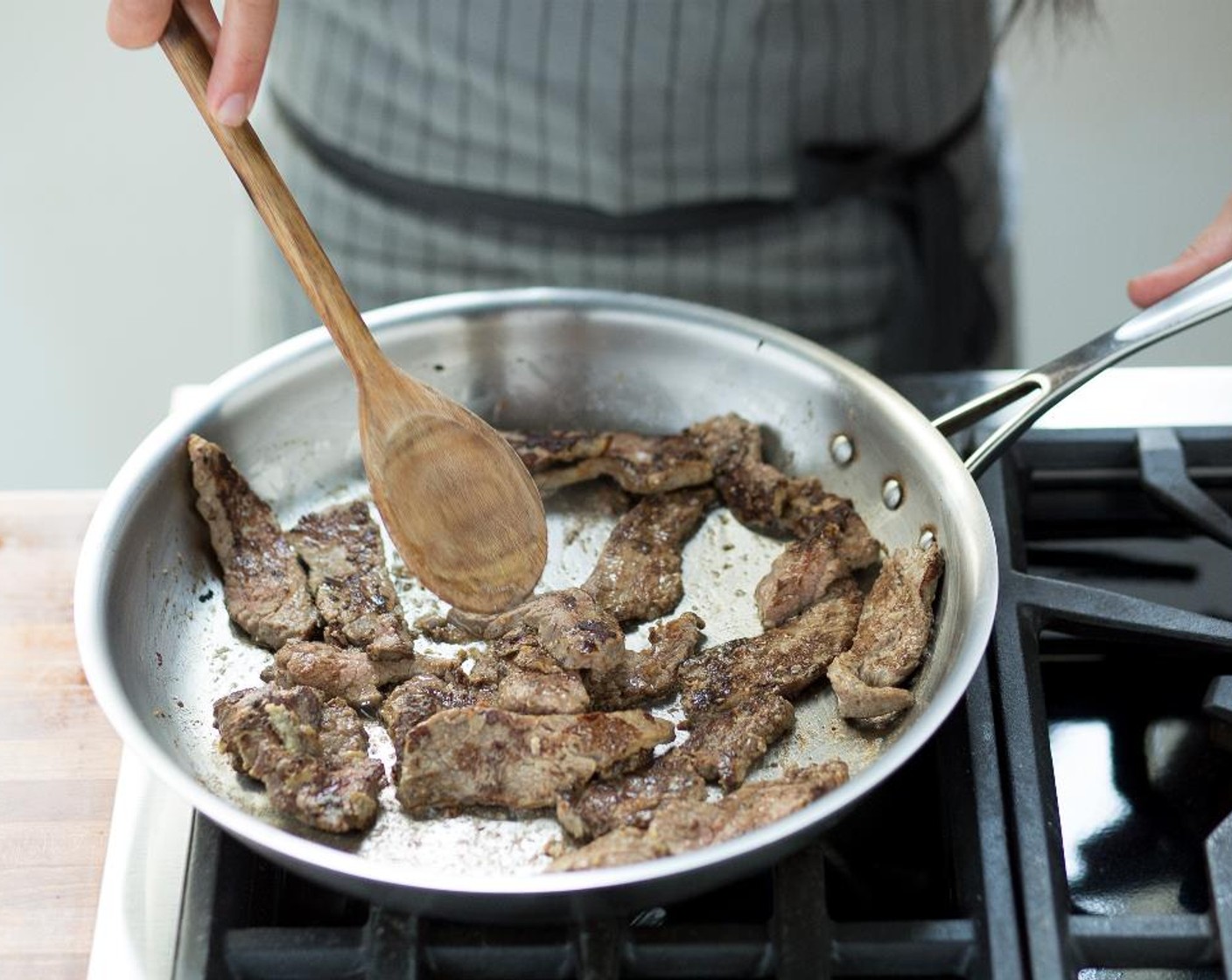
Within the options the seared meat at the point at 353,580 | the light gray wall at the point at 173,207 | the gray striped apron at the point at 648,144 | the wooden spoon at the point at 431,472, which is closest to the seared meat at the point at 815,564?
the wooden spoon at the point at 431,472

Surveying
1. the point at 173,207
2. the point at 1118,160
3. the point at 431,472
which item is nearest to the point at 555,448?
the point at 431,472

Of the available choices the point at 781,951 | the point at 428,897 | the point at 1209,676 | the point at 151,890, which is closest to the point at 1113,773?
the point at 1209,676

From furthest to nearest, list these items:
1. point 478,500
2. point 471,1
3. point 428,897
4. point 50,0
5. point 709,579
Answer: point 50,0, point 471,1, point 709,579, point 478,500, point 428,897

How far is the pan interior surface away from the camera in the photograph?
3.67 feet

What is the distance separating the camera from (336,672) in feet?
4.06

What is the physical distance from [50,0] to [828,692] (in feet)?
9.82

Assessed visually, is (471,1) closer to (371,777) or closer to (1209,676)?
(371,777)

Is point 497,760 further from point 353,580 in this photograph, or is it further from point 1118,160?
point 1118,160

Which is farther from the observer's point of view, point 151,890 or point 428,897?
point 151,890

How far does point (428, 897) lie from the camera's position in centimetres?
96

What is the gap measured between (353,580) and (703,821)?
45 centimetres

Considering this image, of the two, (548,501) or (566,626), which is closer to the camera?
(566,626)

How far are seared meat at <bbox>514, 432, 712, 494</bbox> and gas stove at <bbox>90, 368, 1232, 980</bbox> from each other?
0.30 m

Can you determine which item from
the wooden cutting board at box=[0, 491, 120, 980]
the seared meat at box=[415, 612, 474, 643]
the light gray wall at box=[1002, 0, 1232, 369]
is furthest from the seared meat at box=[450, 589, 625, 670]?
the light gray wall at box=[1002, 0, 1232, 369]
